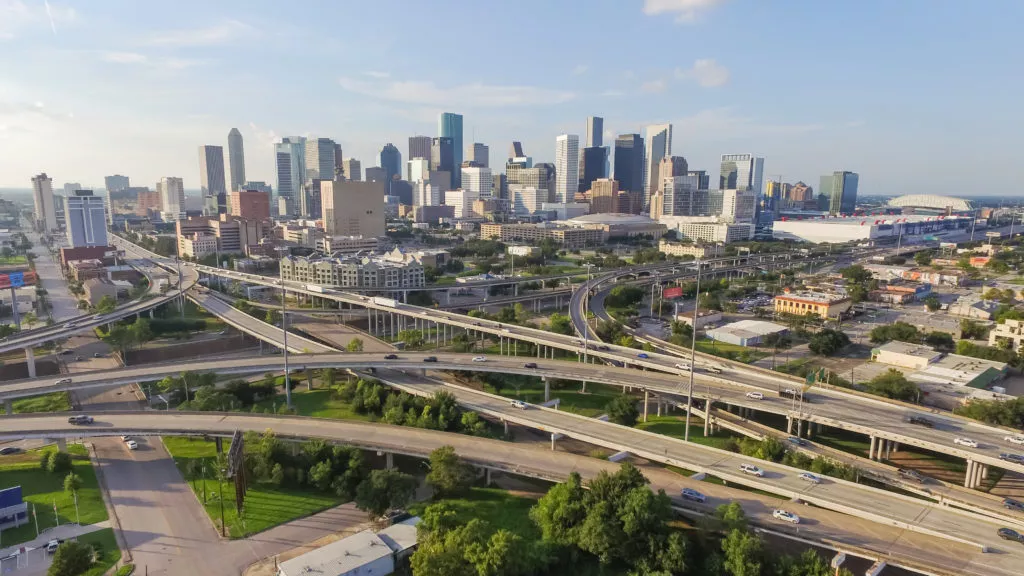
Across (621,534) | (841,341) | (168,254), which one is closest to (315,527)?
(621,534)

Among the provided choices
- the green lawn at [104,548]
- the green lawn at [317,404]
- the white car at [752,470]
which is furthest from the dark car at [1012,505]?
the green lawn at [104,548]

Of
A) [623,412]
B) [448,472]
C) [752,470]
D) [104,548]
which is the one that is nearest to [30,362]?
[104,548]

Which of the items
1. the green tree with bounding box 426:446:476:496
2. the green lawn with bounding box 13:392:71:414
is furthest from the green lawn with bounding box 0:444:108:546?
the green tree with bounding box 426:446:476:496

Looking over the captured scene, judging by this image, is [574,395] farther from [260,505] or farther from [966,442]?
[966,442]

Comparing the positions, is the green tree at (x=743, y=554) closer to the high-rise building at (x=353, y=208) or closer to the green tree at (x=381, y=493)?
the green tree at (x=381, y=493)

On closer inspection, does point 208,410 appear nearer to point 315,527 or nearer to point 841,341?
point 315,527

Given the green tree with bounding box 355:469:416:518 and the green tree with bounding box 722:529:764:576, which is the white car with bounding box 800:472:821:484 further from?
the green tree with bounding box 355:469:416:518
